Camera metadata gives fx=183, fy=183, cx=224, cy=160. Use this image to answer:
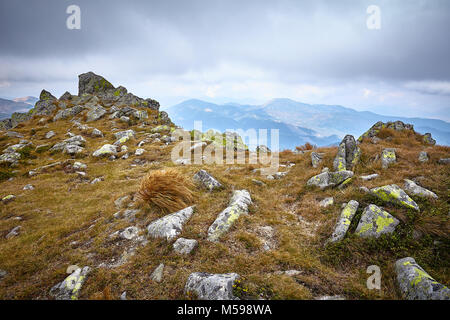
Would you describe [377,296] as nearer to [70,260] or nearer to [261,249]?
[261,249]

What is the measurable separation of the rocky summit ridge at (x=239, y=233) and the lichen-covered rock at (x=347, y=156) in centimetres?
6

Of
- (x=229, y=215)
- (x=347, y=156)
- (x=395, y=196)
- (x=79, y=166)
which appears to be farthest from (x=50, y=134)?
(x=395, y=196)

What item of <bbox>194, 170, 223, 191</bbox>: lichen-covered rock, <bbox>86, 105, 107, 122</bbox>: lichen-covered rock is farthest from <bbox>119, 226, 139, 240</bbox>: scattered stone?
<bbox>86, 105, 107, 122</bbox>: lichen-covered rock

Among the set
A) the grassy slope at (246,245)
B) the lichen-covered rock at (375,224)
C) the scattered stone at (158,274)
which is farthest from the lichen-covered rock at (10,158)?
the lichen-covered rock at (375,224)

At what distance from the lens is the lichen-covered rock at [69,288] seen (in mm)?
4238

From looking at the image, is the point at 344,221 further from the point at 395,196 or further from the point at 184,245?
the point at 184,245

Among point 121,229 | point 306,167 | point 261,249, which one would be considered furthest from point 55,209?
point 306,167

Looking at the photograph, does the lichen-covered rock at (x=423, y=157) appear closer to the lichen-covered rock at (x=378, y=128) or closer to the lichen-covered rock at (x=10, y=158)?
the lichen-covered rock at (x=378, y=128)

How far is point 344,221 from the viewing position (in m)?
6.22

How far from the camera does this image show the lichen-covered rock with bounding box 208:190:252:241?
20.0 feet

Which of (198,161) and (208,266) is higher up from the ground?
(198,161)

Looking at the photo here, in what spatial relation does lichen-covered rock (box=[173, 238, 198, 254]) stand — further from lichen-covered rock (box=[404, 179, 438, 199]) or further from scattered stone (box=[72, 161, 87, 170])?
scattered stone (box=[72, 161, 87, 170])

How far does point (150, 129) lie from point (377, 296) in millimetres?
26190
